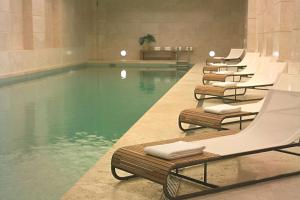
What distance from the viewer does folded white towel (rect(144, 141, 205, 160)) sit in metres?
3.20

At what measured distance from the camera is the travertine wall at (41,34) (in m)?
14.3

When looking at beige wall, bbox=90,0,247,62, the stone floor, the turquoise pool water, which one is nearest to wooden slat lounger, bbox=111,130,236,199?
the stone floor

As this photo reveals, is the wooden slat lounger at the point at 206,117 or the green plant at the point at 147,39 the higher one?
the green plant at the point at 147,39

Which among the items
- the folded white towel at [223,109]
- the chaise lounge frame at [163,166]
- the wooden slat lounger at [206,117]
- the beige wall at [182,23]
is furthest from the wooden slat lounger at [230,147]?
the beige wall at [182,23]

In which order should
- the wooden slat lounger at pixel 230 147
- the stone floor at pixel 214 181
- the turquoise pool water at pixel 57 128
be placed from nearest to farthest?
the wooden slat lounger at pixel 230 147 → the stone floor at pixel 214 181 → the turquoise pool water at pixel 57 128

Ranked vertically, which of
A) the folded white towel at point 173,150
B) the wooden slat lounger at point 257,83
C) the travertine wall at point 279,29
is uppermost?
the travertine wall at point 279,29

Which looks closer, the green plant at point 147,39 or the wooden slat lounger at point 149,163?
the wooden slat lounger at point 149,163

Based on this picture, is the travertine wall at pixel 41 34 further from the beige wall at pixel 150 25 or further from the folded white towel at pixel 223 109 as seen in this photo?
the folded white towel at pixel 223 109

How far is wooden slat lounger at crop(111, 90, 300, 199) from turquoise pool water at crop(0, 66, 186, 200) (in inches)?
32.6

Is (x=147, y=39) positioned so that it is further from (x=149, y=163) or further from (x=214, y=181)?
(x=149, y=163)

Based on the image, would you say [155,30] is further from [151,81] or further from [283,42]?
[283,42]

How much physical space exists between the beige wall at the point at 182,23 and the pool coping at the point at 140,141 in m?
13.4

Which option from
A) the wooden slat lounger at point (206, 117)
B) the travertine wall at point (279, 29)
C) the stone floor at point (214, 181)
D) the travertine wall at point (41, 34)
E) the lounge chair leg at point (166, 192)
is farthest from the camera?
the travertine wall at point (41, 34)

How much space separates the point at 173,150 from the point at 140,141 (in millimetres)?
1801
